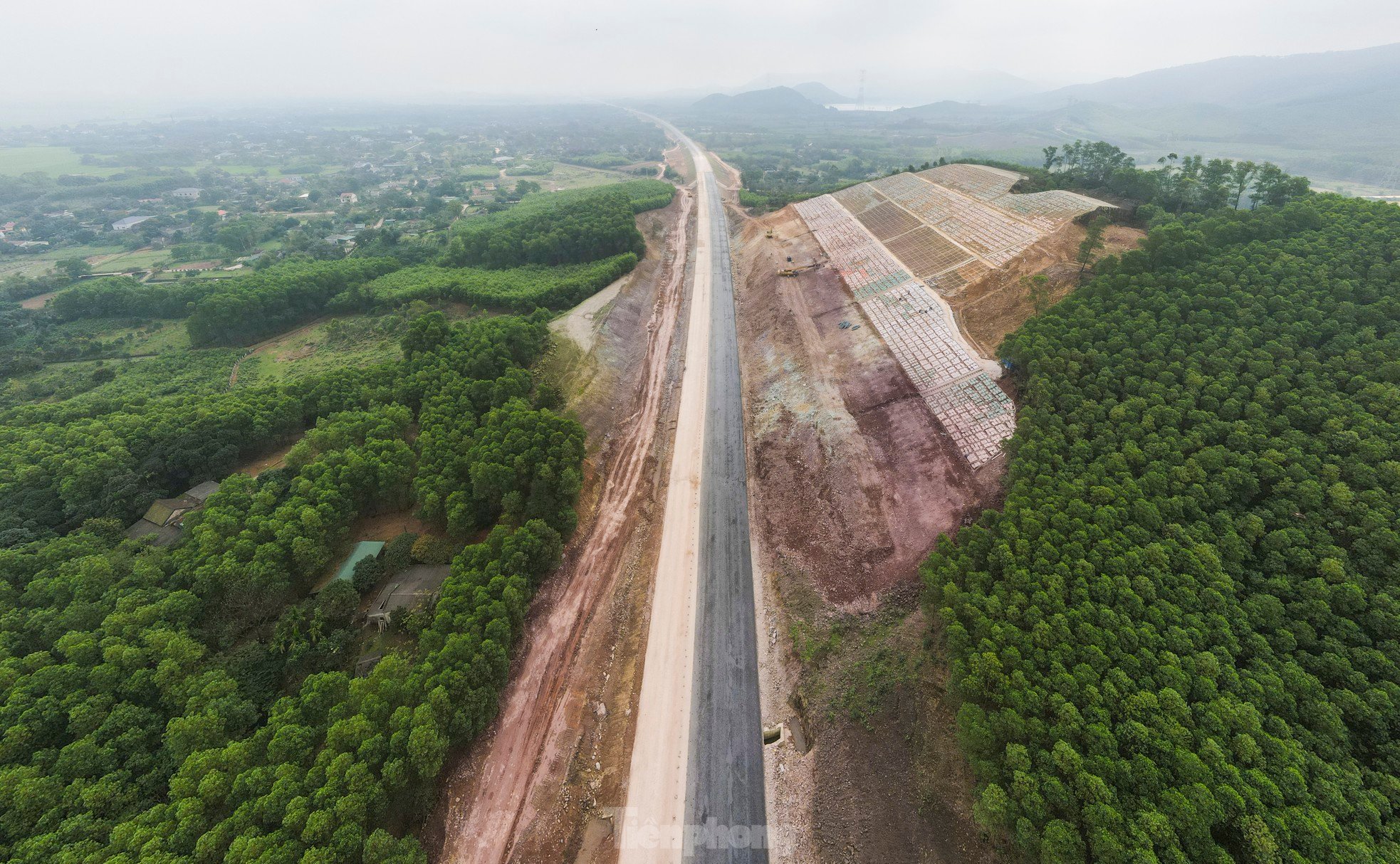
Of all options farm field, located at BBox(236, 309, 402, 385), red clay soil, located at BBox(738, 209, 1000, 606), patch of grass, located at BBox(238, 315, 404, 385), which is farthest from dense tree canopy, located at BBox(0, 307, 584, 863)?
patch of grass, located at BBox(238, 315, 404, 385)

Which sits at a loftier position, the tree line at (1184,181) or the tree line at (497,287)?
the tree line at (1184,181)

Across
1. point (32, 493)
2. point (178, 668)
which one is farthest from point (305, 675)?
point (32, 493)

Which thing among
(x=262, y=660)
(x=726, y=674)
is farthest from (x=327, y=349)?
(x=726, y=674)

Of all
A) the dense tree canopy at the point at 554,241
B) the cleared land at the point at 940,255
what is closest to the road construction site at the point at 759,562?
the cleared land at the point at 940,255

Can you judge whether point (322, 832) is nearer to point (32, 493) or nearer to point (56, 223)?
point (32, 493)

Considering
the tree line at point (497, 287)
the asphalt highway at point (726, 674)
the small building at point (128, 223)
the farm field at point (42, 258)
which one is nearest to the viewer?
the asphalt highway at point (726, 674)

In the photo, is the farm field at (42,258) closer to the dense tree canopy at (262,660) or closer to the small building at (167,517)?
the small building at (167,517)

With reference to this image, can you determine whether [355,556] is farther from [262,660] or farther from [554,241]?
[554,241]
